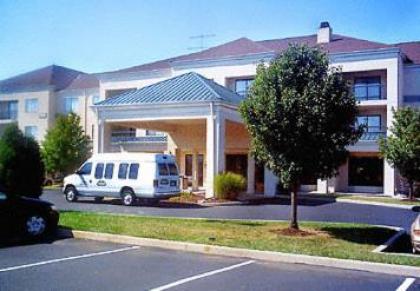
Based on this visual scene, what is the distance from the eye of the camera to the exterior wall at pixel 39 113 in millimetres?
50656

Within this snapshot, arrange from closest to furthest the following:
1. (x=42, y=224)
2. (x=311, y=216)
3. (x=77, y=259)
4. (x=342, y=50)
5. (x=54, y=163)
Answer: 1. (x=77, y=259)
2. (x=42, y=224)
3. (x=311, y=216)
4. (x=342, y=50)
5. (x=54, y=163)

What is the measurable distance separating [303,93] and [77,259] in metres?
7.02

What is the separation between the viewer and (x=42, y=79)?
53125 mm

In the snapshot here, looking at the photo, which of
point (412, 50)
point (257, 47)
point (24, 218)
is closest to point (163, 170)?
point (24, 218)

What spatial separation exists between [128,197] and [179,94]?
261 inches

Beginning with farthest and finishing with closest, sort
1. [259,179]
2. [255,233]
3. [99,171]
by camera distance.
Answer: [259,179] < [99,171] < [255,233]

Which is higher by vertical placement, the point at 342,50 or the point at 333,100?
the point at 342,50

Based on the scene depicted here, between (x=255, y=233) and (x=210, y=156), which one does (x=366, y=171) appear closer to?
(x=210, y=156)

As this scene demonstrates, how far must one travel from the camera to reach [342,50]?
36.7 meters

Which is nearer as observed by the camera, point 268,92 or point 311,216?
point 268,92

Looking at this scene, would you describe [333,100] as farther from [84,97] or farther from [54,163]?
[84,97]

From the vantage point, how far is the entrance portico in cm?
2470

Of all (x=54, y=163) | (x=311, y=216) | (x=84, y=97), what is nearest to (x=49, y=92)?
(x=84, y=97)

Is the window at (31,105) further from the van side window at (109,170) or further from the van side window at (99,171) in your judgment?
the van side window at (109,170)
